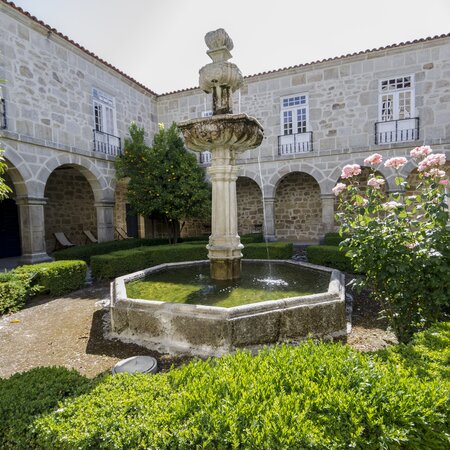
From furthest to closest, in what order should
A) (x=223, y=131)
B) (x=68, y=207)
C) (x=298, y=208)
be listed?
(x=298, y=208) → (x=68, y=207) → (x=223, y=131)

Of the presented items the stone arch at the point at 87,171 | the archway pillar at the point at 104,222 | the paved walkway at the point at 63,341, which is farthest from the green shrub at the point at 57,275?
the archway pillar at the point at 104,222

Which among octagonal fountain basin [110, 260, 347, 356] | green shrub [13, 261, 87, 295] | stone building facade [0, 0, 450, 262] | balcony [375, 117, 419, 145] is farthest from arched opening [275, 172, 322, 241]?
green shrub [13, 261, 87, 295]

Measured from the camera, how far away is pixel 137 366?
109 inches

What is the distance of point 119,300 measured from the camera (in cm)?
370

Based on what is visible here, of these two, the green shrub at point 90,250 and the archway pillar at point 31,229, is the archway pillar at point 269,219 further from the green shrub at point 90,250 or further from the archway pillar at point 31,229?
the archway pillar at point 31,229

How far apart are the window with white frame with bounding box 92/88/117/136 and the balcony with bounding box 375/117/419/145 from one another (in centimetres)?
890

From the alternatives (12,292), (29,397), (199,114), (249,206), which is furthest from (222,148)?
(249,206)

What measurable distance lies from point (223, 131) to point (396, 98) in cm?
810

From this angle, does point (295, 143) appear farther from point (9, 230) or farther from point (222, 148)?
point (9, 230)

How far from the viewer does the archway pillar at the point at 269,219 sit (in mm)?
11328

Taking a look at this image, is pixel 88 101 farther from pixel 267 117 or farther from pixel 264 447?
pixel 264 447

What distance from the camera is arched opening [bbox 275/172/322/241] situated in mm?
12500

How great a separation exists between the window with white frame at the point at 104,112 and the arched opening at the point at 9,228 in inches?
148

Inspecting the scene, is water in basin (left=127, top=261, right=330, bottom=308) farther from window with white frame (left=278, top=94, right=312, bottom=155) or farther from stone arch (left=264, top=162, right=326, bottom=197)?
window with white frame (left=278, top=94, right=312, bottom=155)
